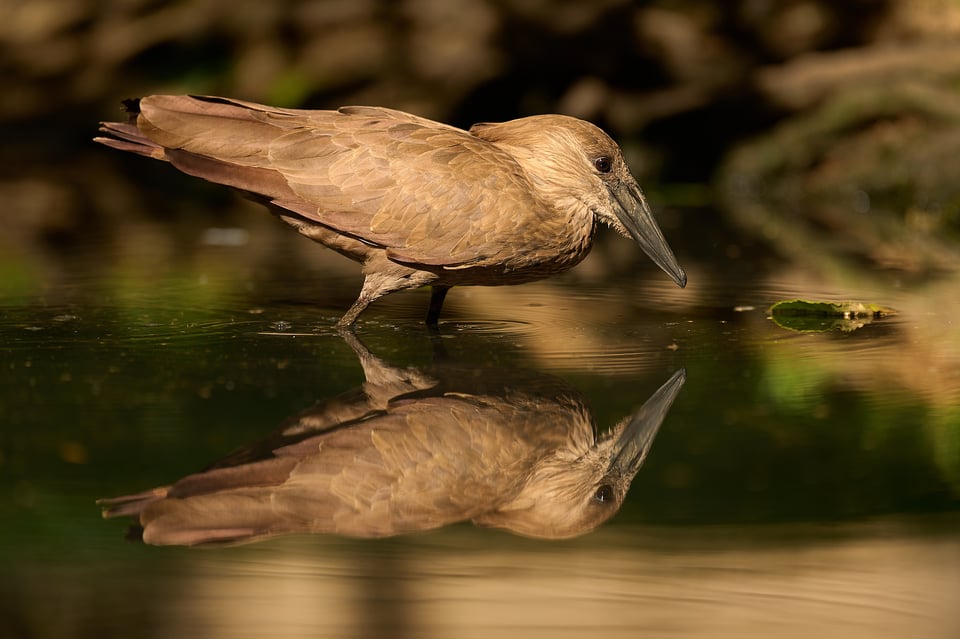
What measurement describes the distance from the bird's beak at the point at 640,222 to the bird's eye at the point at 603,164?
0.09 metres

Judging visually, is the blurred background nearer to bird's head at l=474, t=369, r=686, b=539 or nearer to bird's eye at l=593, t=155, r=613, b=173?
bird's eye at l=593, t=155, r=613, b=173

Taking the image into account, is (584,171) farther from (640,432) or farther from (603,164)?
(640,432)

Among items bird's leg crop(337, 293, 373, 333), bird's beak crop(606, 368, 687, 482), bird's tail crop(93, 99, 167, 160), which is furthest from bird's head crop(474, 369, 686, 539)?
bird's tail crop(93, 99, 167, 160)

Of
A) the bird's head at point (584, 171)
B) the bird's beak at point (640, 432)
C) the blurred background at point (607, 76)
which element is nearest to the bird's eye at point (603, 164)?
the bird's head at point (584, 171)

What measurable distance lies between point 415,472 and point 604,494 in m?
0.52

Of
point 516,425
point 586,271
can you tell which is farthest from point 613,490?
point 586,271

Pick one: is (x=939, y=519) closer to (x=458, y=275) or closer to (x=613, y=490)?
(x=613, y=490)

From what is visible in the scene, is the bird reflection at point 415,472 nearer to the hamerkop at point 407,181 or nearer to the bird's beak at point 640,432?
the bird's beak at point 640,432

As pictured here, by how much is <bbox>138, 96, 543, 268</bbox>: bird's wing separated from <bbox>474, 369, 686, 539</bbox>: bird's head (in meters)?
1.49

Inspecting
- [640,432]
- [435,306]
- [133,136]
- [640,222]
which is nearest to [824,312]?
[640,222]

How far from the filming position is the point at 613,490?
13.0ft

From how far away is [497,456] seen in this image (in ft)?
13.7

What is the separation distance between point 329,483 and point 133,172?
11565mm

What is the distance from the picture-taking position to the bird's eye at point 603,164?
6070mm
